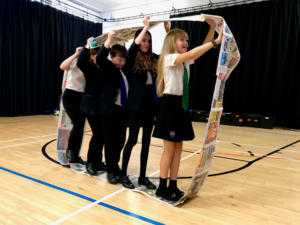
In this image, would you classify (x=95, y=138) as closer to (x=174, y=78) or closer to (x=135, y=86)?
(x=135, y=86)

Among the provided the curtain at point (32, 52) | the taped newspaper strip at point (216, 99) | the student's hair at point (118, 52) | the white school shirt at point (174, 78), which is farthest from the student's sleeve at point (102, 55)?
the curtain at point (32, 52)

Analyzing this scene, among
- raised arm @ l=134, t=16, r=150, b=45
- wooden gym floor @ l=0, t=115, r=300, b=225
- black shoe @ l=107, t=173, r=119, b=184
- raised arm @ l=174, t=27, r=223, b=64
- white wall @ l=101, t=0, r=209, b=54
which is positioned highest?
white wall @ l=101, t=0, r=209, b=54

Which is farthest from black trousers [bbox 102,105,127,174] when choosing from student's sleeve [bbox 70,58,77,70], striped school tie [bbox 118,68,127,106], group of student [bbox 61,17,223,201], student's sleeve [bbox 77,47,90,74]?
student's sleeve [bbox 70,58,77,70]

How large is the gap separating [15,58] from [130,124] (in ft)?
21.2

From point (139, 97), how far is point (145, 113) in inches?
5.7

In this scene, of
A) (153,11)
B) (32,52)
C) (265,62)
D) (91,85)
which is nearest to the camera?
(91,85)

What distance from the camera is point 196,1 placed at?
760 cm

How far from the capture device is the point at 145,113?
77.5 inches

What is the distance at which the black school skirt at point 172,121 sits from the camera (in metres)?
1.72

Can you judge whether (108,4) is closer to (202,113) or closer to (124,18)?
(124,18)

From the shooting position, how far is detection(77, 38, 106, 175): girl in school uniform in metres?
2.21

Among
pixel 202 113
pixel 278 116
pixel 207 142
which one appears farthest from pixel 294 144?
pixel 207 142

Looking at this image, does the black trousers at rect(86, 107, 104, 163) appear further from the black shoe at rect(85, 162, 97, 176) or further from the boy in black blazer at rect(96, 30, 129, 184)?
the boy in black blazer at rect(96, 30, 129, 184)

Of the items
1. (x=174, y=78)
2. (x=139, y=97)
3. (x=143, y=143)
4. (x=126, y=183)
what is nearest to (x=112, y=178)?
(x=126, y=183)
